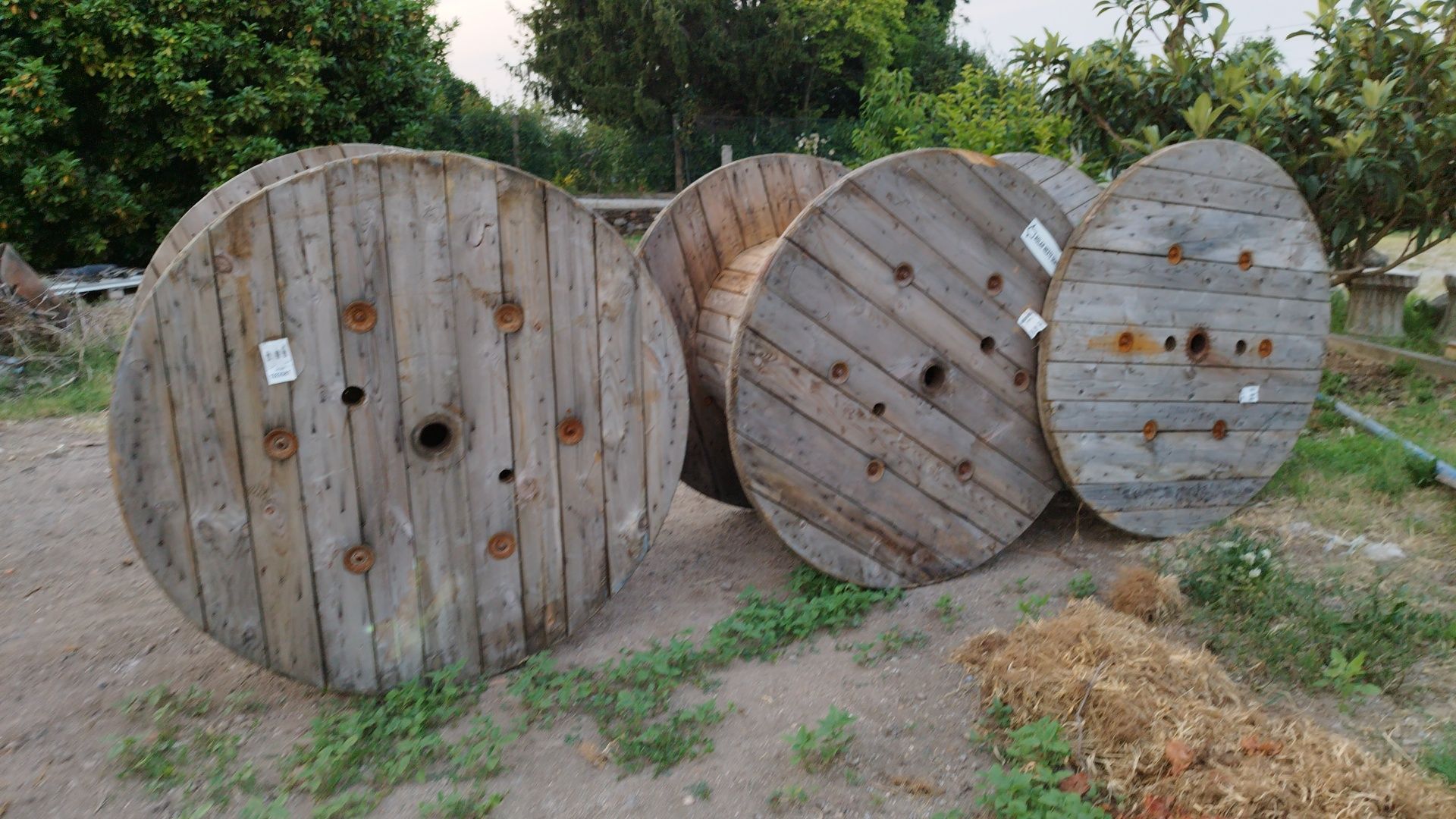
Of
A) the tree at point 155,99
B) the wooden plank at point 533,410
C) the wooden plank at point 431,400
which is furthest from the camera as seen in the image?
the tree at point 155,99

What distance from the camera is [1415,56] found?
5.68m

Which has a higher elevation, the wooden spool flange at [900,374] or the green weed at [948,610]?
the wooden spool flange at [900,374]

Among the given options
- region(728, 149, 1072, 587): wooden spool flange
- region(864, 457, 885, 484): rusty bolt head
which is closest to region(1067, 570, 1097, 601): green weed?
region(728, 149, 1072, 587): wooden spool flange

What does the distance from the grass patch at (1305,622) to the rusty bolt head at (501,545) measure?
2.28 metres

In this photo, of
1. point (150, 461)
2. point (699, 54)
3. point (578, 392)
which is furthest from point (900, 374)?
point (699, 54)

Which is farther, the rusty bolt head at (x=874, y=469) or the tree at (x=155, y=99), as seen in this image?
the tree at (x=155, y=99)

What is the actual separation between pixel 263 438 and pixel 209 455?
13 centimetres

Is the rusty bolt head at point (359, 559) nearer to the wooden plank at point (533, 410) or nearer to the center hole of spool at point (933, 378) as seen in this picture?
the wooden plank at point (533, 410)

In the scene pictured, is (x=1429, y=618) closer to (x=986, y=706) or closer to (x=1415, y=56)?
(x=986, y=706)

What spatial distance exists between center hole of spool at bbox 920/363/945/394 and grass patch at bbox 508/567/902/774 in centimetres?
76

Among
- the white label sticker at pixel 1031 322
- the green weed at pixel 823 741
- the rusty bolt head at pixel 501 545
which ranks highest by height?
the white label sticker at pixel 1031 322

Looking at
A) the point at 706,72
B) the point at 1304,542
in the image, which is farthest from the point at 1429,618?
the point at 706,72

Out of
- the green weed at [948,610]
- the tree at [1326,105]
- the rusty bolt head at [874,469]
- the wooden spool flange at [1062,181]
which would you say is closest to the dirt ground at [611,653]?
the green weed at [948,610]

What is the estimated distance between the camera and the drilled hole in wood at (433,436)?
2855mm
